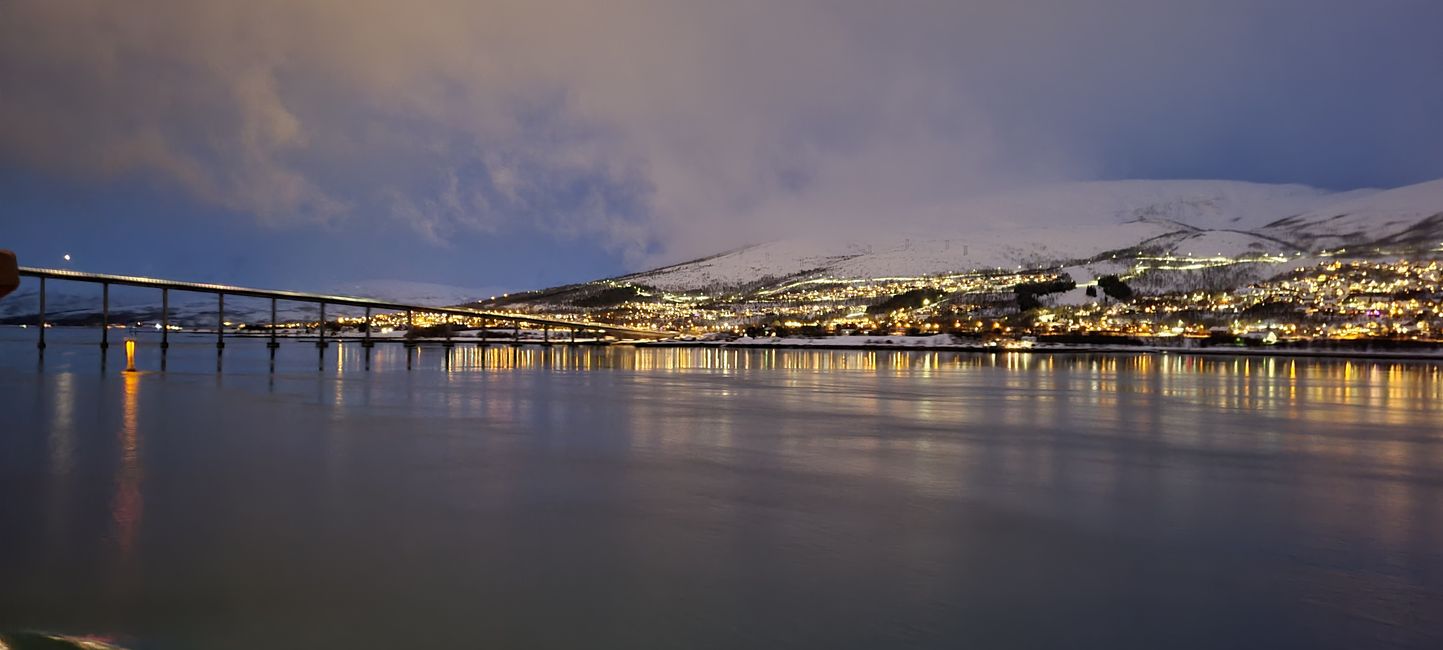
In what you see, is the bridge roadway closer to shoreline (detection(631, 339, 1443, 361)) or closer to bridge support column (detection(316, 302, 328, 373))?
bridge support column (detection(316, 302, 328, 373))

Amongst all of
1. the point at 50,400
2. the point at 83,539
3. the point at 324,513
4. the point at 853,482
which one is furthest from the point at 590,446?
the point at 50,400

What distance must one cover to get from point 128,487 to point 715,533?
716 centimetres

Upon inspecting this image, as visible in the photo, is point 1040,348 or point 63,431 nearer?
point 63,431

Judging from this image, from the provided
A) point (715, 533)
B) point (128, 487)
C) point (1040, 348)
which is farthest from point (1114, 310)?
point (128, 487)

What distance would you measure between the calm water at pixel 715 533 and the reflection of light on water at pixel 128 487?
0.05 meters

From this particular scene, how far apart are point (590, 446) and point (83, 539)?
8.17 meters

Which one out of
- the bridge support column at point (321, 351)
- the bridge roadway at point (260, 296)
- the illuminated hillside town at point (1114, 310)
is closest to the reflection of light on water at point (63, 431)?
the bridge support column at point (321, 351)

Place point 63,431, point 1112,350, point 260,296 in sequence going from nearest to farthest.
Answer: point 63,431 → point 260,296 → point 1112,350

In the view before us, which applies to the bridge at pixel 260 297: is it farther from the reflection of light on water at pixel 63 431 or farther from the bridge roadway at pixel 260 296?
the reflection of light on water at pixel 63 431

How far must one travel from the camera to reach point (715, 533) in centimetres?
882

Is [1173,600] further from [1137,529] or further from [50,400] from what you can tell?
[50,400]

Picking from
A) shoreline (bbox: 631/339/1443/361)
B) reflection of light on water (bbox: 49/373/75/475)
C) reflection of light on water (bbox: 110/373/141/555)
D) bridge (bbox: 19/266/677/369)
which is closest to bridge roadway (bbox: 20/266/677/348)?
bridge (bbox: 19/266/677/369)

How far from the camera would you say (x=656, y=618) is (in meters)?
6.24

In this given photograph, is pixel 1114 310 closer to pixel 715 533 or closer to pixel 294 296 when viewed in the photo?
pixel 294 296
